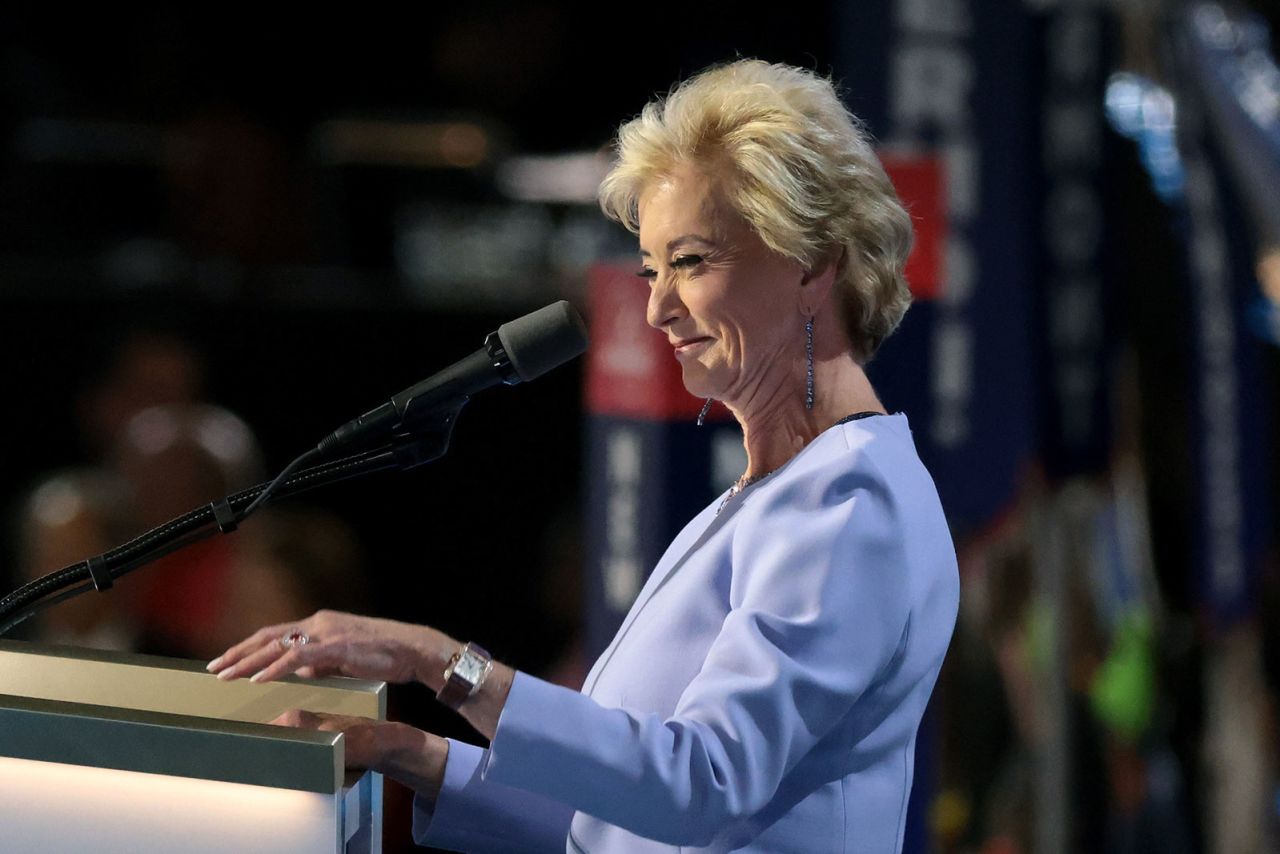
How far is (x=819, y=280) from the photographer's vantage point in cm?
137

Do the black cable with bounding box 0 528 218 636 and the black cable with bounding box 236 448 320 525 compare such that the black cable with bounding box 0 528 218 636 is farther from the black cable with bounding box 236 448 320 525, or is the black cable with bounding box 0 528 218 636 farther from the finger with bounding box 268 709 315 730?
the finger with bounding box 268 709 315 730

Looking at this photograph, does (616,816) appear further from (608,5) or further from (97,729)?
(608,5)

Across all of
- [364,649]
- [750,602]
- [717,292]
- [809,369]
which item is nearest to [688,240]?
[717,292]

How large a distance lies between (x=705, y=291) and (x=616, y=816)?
0.43 m

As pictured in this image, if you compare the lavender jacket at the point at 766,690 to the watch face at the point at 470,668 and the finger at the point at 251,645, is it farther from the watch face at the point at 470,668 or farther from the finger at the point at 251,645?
the finger at the point at 251,645

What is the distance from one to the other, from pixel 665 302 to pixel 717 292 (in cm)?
5

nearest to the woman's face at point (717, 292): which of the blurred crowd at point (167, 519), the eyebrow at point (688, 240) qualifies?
the eyebrow at point (688, 240)

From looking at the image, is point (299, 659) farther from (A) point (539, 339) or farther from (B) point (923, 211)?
(B) point (923, 211)

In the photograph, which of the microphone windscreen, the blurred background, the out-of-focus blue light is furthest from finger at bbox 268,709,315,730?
the out-of-focus blue light

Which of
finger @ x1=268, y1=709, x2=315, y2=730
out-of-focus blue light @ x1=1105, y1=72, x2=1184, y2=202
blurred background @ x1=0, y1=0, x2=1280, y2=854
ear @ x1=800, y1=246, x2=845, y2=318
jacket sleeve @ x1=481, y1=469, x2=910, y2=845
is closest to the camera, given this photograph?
jacket sleeve @ x1=481, y1=469, x2=910, y2=845

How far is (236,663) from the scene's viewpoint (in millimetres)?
1261

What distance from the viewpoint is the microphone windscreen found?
1295 millimetres

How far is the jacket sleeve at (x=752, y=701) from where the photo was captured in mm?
1156

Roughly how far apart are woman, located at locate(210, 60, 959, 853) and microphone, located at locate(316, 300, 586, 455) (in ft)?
0.38
